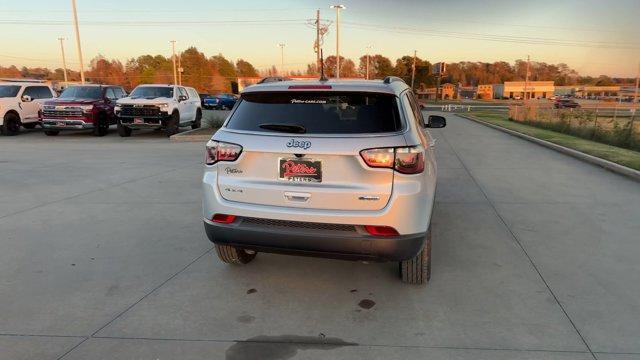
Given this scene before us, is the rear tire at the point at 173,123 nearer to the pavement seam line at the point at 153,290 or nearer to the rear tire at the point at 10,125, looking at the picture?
the rear tire at the point at 10,125

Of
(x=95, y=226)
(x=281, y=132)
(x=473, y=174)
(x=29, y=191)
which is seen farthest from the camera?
(x=473, y=174)

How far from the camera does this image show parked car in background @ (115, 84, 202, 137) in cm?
1641

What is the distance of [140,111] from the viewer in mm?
16438

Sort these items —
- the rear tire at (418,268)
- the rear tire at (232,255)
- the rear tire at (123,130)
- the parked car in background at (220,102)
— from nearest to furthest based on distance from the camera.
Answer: the rear tire at (418,268), the rear tire at (232,255), the rear tire at (123,130), the parked car in background at (220,102)

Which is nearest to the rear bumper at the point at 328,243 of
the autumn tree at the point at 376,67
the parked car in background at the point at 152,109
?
the parked car in background at the point at 152,109

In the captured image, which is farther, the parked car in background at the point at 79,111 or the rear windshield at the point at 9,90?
the rear windshield at the point at 9,90

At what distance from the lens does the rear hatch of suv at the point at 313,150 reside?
3.36 meters

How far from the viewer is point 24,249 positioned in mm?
5035

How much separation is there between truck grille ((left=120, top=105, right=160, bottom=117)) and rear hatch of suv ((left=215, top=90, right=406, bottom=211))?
13.8 m

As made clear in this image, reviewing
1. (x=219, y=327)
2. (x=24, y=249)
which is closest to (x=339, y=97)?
(x=219, y=327)

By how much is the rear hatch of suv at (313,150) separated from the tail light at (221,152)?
42mm

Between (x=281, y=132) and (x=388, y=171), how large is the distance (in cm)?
90

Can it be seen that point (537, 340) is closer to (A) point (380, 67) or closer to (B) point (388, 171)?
(B) point (388, 171)

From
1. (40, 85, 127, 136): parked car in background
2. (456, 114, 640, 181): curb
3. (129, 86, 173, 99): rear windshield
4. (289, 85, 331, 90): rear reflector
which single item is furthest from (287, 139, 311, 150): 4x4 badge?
(40, 85, 127, 136): parked car in background
